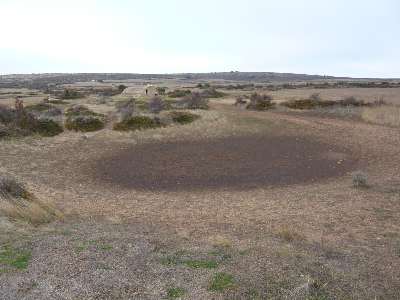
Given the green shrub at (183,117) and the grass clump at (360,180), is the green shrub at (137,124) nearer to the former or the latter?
the green shrub at (183,117)

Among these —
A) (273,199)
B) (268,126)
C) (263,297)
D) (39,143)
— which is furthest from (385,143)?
(39,143)

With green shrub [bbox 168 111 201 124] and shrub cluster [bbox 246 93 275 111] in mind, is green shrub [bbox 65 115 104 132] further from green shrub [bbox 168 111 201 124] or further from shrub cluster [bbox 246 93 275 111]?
shrub cluster [bbox 246 93 275 111]

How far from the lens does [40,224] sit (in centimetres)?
771

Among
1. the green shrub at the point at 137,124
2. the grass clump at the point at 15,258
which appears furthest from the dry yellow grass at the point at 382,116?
the grass clump at the point at 15,258

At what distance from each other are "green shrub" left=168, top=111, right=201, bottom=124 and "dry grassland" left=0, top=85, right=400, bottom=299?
34.7 feet

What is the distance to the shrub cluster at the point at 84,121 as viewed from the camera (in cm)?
2241

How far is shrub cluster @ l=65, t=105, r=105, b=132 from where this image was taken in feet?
73.5

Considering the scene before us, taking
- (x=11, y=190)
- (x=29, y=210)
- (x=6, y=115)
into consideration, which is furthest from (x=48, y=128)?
(x=29, y=210)

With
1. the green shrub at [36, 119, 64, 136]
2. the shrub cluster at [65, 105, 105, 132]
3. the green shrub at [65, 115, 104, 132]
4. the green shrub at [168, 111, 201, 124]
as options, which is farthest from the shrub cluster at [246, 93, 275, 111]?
the green shrub at [36, 119, 64, 136]

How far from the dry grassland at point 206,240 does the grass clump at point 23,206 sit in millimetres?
372

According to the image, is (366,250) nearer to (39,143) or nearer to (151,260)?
(151,260)

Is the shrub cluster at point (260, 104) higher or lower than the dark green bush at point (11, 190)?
higher

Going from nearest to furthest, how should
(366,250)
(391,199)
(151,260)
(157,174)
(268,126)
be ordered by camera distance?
(151,260)
(366,250)
(391,199)
(157,174)
(268,126)

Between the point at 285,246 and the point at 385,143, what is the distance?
15.7 metres
